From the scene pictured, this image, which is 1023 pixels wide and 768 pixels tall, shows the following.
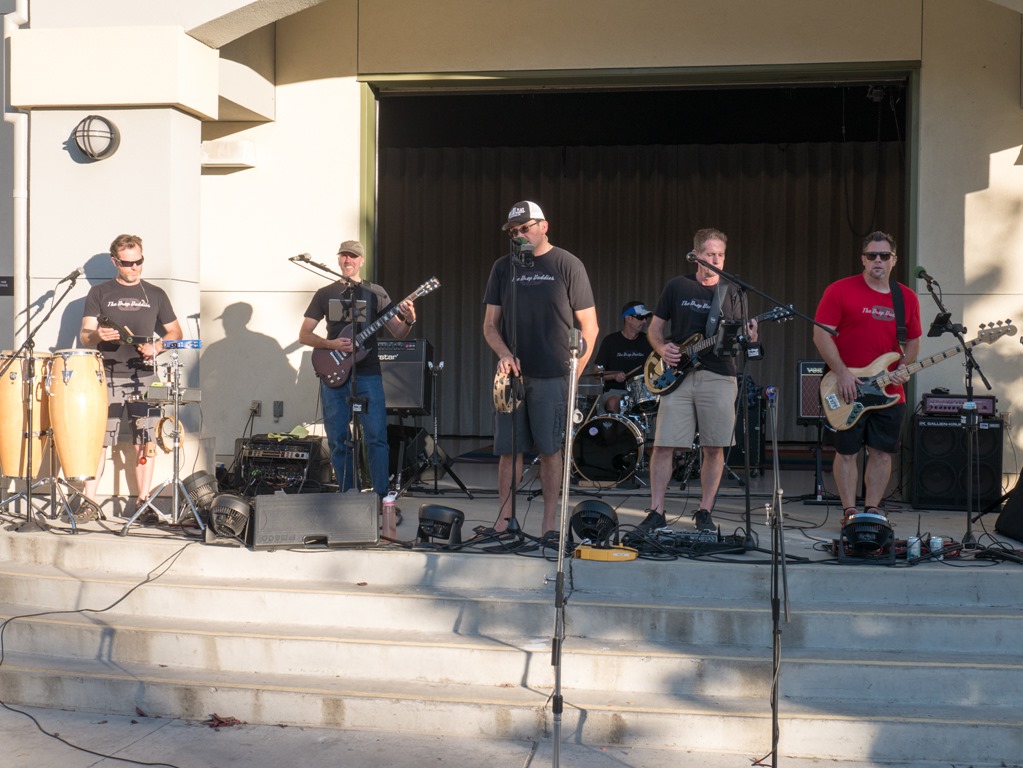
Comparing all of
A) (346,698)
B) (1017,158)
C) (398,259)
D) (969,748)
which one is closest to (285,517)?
(346,698)

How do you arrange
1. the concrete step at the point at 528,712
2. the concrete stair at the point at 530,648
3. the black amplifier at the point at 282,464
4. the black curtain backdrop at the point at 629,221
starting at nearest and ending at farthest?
1. the concrete step at the point at 528,712
2. the concrete stair at the point at 530,648
3. the black amplifier at the point at 282,464
4. the black curtain backdrop at the point at 629,221

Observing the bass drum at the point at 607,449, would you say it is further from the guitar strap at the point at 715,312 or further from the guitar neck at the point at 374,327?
the guitar strap at the point at 715,312

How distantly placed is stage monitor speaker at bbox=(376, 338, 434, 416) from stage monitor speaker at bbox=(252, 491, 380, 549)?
2.85 metres

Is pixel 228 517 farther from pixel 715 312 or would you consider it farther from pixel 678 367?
pixel 715 312

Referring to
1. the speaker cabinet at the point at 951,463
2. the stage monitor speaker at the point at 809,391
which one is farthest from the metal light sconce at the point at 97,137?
the speaker cabinet at the point at 951,463

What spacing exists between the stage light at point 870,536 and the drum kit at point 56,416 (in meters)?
3.79

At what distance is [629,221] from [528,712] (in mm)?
11986

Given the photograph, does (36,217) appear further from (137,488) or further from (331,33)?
(331,33)

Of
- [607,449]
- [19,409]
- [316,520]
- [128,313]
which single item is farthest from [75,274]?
[607,449]

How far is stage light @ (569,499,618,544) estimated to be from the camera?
6117 millimetres

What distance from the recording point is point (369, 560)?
610cm

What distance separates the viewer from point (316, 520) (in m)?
6.27

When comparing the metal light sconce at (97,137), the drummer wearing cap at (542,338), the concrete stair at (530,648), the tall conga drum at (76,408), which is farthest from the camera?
the metal light sconce at (97,137)

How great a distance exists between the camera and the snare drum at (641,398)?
9.78m
